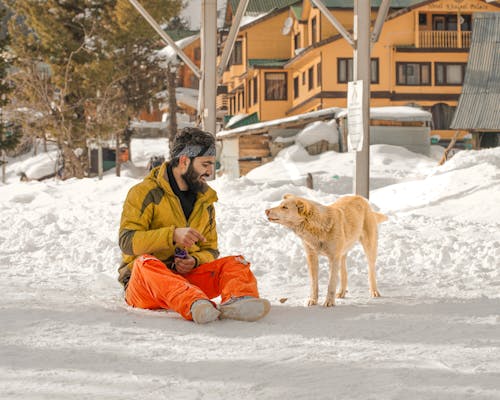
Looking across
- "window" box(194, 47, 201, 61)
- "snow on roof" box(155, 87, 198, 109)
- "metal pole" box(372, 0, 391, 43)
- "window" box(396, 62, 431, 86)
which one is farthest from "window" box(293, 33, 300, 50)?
"metal pole" box(372, 0, 391, 43)

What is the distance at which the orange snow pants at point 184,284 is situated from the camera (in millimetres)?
5191

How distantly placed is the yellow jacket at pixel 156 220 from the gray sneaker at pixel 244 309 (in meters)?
0.60

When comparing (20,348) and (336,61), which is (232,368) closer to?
(20,348)

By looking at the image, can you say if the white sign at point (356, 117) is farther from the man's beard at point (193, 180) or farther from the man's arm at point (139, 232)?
the man's arm at point (139, 232)

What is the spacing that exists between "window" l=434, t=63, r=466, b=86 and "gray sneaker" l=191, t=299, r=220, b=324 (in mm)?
36849

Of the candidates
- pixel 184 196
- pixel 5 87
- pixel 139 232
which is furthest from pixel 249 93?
pixel 139 232

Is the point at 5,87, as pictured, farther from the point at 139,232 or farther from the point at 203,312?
the point at 203,312

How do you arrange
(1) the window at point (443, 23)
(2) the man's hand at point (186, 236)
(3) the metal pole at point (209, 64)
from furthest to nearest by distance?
(1) the window at point (443, 23) → (3) the metal pole at point (209, 64) → (2) the man's hand at point (186, 236)

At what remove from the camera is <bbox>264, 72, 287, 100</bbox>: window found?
140 ft

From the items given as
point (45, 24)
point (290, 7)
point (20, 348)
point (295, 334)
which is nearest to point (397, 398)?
point (295, 334)

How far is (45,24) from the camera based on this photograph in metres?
34.1

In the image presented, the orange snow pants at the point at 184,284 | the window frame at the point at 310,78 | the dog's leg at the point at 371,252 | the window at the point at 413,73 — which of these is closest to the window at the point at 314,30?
the window frame at the point at 310,78

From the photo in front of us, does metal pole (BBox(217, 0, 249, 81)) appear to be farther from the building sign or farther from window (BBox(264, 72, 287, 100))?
window (BBox(264, 72, 287, 100))

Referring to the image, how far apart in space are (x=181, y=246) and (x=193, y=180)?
479 mm
